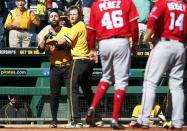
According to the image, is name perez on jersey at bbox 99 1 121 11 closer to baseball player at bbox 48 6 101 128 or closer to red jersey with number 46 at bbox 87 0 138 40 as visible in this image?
red jersey with number 46 at bbox 87 0 138 40

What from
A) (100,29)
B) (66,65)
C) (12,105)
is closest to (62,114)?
(12,105)

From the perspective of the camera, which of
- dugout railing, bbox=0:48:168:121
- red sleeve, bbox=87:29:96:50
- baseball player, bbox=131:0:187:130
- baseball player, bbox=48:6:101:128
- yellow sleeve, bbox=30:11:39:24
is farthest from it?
yellow sleeve, bbox=30:11:39:24

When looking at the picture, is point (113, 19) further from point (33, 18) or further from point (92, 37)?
point (33, 18)

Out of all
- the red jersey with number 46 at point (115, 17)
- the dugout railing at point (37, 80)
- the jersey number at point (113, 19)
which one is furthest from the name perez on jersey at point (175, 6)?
the dugout railing at point (37, 80)

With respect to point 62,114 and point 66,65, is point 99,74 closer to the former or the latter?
point 62,114

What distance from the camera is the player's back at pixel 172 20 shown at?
8336 mm

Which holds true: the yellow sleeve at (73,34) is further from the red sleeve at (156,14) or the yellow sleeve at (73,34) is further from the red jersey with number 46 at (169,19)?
the red sleeve at (156,14)

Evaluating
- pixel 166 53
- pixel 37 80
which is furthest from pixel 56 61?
pixel 166 53

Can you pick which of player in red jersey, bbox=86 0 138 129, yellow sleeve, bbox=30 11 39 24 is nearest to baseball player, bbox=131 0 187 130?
player in red jersey, bbox=86 0 138 129

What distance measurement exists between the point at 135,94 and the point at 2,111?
260 cm

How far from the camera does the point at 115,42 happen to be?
28.0 feet

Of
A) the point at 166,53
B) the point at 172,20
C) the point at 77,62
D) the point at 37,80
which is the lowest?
the point at 37,80

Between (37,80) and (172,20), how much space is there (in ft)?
15.2

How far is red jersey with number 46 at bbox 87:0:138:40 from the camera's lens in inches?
338
